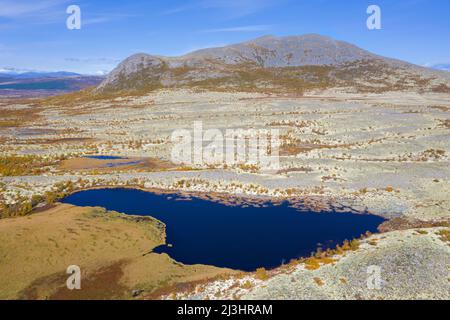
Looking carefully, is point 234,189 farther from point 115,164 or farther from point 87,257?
point 115,164

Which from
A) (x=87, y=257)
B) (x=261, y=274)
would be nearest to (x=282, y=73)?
(x=87, y=257)

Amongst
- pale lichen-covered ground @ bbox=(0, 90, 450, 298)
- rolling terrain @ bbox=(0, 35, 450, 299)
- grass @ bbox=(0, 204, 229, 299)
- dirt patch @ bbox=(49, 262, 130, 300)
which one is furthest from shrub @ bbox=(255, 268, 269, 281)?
dirt patch @ bbox=(49, 262, 130, 300)

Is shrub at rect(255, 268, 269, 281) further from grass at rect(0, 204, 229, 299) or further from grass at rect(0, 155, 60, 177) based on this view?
grass at rect(0, 155, 60, 177)

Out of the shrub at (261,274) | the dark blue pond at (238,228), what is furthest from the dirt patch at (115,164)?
the shrub at (261,274)

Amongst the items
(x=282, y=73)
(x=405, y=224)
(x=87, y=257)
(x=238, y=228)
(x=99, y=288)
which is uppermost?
(x=282, y=73)

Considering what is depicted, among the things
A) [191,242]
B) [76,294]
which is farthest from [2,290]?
[191,242]

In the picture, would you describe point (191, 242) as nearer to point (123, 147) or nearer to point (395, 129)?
point (123, 147)
